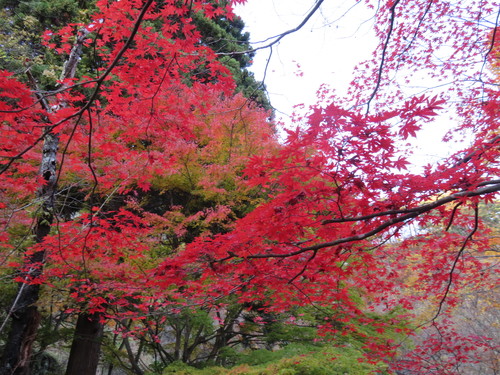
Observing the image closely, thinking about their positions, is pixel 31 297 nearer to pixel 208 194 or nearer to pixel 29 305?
pixel 29 305

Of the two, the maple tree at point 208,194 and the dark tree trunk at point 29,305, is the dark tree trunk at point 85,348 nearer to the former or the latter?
the maple tree at point 208,194

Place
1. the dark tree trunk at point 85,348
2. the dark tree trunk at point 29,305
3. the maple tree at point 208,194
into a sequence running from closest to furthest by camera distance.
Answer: the maple tree at point 208,194 → the dark tree trunk at point 29,305 → the dark tree trunk at point 85,348

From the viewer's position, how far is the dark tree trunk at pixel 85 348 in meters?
6.93

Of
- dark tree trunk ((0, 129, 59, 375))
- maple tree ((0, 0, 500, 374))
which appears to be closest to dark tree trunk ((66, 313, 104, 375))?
maple tree ((0, 0, 500, 374))

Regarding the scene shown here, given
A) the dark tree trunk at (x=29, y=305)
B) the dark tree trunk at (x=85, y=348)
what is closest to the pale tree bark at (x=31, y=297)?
the dark tree trunk at (x=29, y=305)

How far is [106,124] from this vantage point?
6.63 m

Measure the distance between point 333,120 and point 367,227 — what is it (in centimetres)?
114

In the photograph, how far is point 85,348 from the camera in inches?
281

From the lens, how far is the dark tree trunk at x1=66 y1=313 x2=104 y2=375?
6934 millimetres

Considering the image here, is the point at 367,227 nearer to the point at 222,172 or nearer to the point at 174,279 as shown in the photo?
the point at 174,279

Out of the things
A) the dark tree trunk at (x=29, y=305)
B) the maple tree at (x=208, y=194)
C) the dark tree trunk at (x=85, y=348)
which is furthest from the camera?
the dark tree trunk at (x=85, y=348)

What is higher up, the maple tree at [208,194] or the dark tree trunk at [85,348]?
the maple tree at [208,194]

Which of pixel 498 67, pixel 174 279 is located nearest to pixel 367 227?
pixel 174 279

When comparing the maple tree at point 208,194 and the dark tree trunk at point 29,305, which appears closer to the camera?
the maple tree at point 208,194
